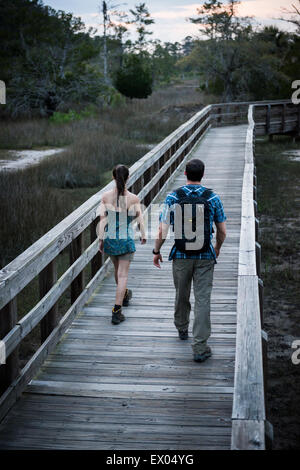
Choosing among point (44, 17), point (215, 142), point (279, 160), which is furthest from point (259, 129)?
point (44, 17)

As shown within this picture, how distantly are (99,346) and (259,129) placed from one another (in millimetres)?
23356

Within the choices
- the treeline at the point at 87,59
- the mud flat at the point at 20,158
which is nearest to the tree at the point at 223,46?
the treeline at the point at 87,59

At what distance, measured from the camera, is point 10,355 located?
4125mm

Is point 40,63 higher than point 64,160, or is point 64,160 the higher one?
point 40,63

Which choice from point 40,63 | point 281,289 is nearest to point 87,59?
point 40,63

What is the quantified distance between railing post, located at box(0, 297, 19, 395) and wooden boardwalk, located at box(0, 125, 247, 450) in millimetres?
191

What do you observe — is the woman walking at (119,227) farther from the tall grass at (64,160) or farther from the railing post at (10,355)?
the tall grass at (64,160)

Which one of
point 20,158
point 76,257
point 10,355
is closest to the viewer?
point 10,355

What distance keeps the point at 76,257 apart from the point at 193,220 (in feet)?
5.05

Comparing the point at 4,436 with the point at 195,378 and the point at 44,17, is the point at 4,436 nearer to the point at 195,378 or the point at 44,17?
the point at 195,378

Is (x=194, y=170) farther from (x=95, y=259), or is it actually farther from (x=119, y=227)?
(x=95, y=259)

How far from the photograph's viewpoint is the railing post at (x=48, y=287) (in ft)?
16.0

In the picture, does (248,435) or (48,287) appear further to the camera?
(48,287)

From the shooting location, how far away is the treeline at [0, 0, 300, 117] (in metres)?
34.3
